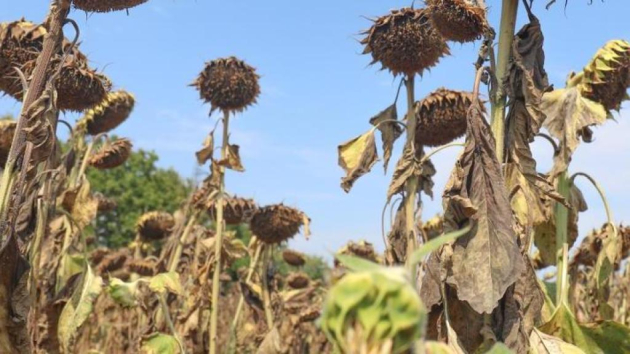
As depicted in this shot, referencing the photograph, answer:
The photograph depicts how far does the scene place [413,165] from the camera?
2771 millimetres

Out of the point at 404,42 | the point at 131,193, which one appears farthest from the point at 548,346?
the point at 131,193

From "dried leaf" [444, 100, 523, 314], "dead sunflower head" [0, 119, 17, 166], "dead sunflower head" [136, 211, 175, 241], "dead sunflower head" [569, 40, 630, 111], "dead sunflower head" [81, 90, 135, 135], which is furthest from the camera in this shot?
"dead sunflower head" [136, 211, 175, 241]

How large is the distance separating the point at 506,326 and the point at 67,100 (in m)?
1.76

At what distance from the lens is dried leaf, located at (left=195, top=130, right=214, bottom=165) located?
165 inches

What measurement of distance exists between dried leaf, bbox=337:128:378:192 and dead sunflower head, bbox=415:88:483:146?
1.90 feet

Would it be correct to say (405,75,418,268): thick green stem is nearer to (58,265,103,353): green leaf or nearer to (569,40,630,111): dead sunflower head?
(569,40,630,111): dead sunflower head

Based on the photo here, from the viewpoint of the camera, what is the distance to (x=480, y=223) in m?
1.61

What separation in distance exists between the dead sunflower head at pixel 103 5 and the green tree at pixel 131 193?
2668 cm

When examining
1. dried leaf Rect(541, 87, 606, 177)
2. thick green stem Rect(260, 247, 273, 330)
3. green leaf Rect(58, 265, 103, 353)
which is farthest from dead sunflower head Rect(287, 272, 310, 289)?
dried leaf Rect(541, 87, 606, 177)

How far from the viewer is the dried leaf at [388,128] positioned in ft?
9.76

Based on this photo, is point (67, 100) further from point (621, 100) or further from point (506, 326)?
point (621, 100)

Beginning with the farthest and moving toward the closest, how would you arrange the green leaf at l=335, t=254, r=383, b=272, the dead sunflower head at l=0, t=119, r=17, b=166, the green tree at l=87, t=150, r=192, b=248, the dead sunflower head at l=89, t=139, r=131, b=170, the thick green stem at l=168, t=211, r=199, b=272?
the green tree at l=87, t=150, r=192, b=248
the thick green stem at l=168, t=211, r=199, b=272
the dead sunflower head at l=89, t=139, r=131, b=170
the dead sunflower head at l=0, t=119, r=17, b=166
the green leaf at l=335, t=254, r=383, b=272

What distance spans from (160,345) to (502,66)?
5.19ft

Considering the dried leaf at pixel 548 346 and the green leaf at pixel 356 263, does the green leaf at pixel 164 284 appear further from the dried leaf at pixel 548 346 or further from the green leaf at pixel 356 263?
the green leaf at pixel 356 263
